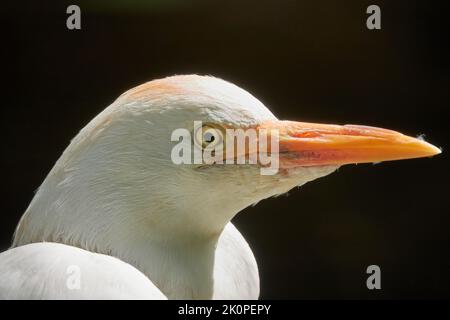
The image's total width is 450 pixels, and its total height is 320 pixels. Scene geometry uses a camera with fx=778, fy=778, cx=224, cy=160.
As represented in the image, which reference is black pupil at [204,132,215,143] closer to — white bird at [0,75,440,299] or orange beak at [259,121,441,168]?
white bird at [0,75,440,299]

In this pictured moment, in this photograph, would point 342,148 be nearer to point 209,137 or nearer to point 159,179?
point 209,137

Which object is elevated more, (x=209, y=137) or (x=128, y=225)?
(x=209, y=137)

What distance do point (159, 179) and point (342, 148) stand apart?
1.30 feet

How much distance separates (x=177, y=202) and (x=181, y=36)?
1.62 m

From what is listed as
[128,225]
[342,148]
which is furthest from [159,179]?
[342,148]

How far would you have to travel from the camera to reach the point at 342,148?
1667 millimetres

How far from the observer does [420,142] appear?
66.4 inches

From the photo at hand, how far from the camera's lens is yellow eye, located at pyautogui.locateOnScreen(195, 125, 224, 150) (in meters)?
1.62

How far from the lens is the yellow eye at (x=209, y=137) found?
1618 mm

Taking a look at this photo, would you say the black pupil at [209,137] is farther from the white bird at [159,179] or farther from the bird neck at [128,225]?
the bird neck at [128,225]

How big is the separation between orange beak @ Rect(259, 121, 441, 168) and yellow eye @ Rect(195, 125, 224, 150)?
102 mm

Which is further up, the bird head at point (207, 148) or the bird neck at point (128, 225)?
the bird head at point (207, 148)

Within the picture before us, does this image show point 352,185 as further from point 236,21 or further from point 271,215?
point 236,21

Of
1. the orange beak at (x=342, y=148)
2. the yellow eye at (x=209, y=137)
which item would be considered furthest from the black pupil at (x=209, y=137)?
the orange beak at (x=342, y=148)
